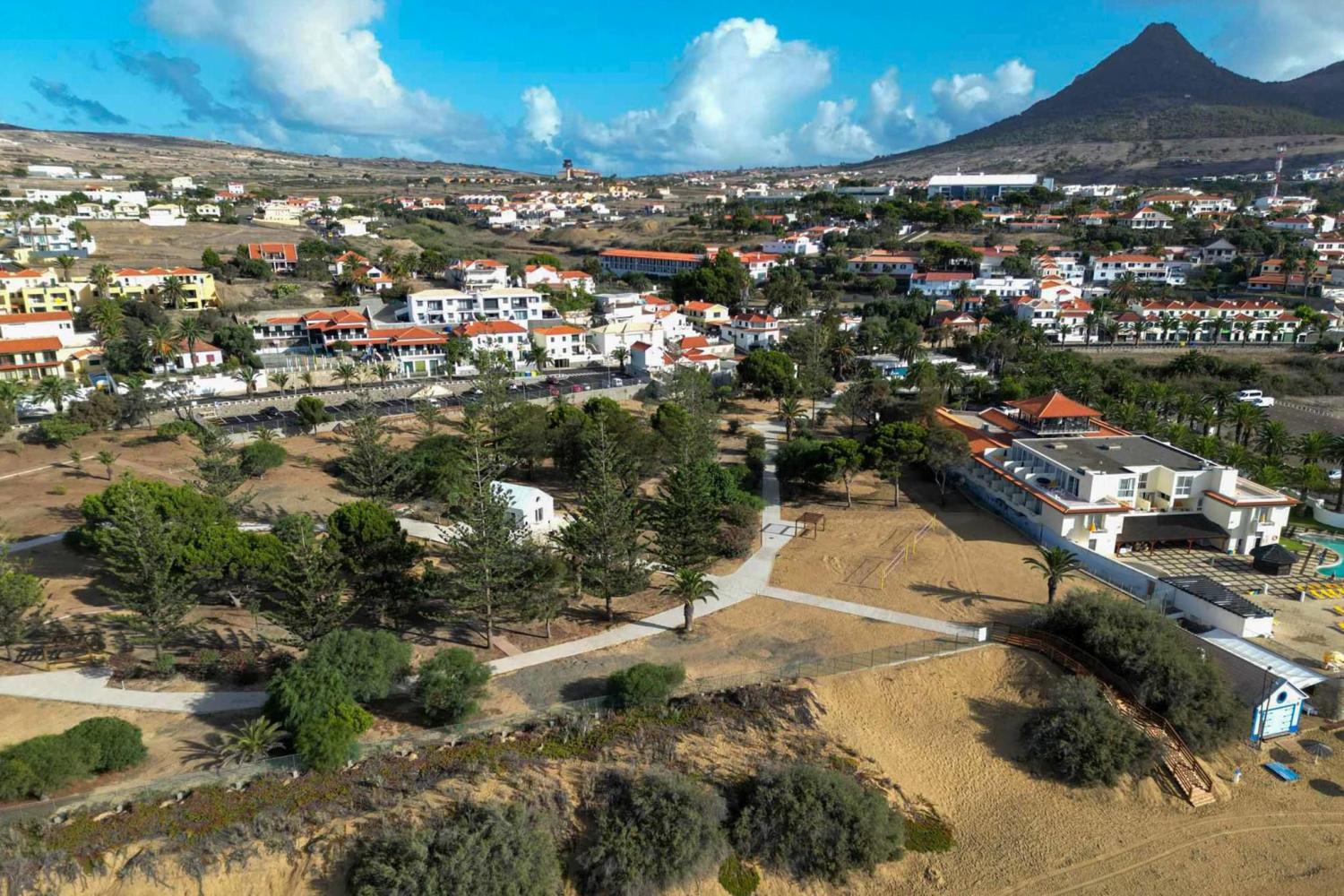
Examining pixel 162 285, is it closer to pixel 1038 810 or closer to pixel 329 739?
pixel 329 739

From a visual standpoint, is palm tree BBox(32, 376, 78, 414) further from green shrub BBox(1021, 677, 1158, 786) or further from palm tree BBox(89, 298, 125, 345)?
green shrub BBox(1021, 677, 1158, 786)

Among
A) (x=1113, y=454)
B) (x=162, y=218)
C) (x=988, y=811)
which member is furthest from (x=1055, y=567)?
(x=162, y=218)

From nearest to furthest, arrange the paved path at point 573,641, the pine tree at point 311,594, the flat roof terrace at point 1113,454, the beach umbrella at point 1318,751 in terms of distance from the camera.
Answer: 1. the beach umbrella at point 1318,751
2. the paved path at point 573,641
3. the pine tree at point 311,594
4. the flat roof terrace at point 1113,454

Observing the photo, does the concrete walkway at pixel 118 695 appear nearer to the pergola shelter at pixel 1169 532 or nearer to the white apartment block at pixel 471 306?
the pergola shelter at pixel 1169 532

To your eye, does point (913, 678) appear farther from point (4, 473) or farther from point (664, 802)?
point (4, 473)

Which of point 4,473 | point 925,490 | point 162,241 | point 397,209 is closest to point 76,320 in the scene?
point 4,473

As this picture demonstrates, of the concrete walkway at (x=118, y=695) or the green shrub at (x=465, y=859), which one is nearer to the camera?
the green shrub at (x=465, y=859)

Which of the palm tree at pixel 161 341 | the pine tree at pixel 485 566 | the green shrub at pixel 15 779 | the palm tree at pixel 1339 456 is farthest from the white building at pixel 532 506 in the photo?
the palm tree at pixel 161 341
